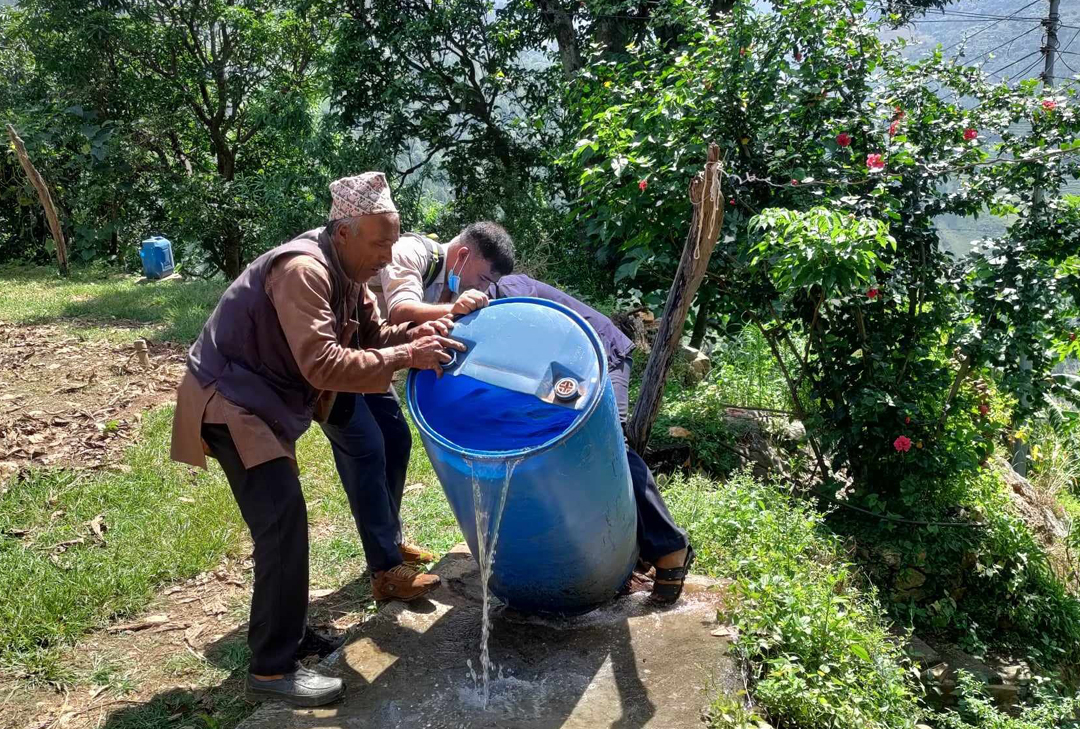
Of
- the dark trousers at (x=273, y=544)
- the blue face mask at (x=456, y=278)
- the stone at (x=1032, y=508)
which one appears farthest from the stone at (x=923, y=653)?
the dark trousers at (x=273, y=544)

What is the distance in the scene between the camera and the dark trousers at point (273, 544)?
2648mm

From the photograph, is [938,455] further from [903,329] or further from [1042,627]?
[1042,627]

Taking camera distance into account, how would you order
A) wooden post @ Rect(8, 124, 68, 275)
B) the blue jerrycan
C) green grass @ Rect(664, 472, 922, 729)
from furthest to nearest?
the blue jerrycan
wooden post @ Rect(8, 124, 68, 275)
green grass @ Rect(664, 472, 922, 729)

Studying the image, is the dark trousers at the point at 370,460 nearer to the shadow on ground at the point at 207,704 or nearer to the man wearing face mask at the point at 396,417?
the man wearing face mask at the point at 396,417

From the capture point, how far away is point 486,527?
273 centimetres

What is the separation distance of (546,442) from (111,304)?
8482 mm

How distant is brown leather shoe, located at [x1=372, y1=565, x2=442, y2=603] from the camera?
3.29 m

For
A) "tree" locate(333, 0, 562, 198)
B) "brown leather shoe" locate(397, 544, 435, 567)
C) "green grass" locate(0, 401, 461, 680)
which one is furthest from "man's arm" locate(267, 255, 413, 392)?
"tree" locate(333, 0, 562, 198)

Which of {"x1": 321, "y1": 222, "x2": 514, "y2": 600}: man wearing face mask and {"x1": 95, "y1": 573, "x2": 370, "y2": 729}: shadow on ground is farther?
{"x1": 321, "y1": 222, "x2": 514, "y2": 600}: man wearing face mask

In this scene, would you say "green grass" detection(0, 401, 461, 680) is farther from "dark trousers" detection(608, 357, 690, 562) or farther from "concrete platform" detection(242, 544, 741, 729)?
"dark trousers" detection(608, 357, 690, 562)

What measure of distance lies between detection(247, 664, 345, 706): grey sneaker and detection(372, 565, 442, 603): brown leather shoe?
57 centimetres

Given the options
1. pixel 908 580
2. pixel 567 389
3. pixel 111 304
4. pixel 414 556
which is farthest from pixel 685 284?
pixel 111 304

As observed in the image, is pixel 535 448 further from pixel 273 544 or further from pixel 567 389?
pixel 273 544

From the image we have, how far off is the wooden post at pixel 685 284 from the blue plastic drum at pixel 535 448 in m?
0.98
